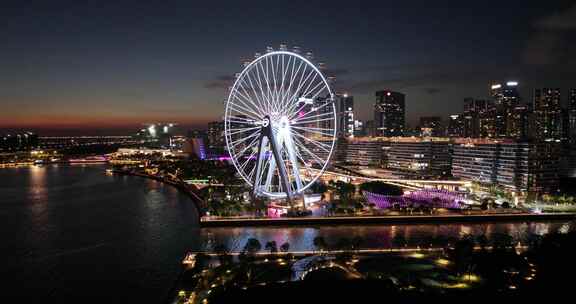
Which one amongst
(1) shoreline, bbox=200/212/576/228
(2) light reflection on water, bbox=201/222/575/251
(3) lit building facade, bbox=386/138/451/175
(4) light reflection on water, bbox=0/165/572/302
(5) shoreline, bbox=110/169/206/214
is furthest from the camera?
(3) lit building facade, bbox=386/138/451/175

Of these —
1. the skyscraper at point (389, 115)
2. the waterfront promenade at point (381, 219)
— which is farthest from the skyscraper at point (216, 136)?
the waterfront promenade at point (381, 219)

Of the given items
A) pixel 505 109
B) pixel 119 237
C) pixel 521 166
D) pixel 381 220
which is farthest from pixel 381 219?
pixel 505 109

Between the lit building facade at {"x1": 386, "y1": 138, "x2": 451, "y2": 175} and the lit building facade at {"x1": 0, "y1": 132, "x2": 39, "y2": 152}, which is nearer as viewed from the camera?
the lit building facade at {"x1": 386, "y1": 138, "x2": 451, "y2": 175}

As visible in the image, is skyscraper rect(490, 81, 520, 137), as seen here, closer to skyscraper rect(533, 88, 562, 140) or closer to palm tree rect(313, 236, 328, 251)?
skyscraper rect(533, 88, 562, 140)

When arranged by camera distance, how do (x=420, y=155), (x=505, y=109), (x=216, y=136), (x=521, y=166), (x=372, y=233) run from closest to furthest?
(x=372, y=233) < (x=521, y=166) < (x=420, y=155) < (x=505, y=109) < (x=216, y=136)

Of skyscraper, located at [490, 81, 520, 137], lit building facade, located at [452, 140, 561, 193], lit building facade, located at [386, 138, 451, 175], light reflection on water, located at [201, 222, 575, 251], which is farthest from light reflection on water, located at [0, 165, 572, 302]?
skyscraper, located at [490, 81, 520, 137]

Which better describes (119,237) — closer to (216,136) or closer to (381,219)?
(381,219)

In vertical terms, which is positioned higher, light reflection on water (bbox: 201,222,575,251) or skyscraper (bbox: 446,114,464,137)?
skyscraper (bbox: 446,114,464,137)
